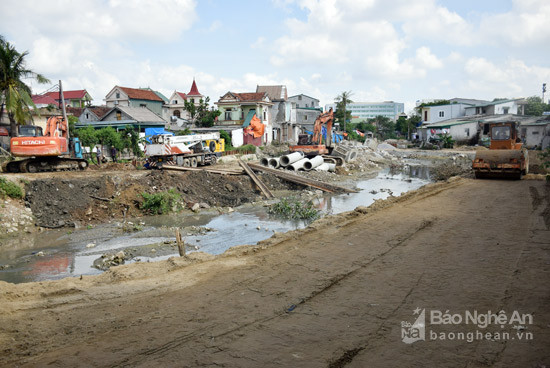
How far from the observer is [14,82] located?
80.7ft

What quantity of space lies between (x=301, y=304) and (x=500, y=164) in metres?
16.9

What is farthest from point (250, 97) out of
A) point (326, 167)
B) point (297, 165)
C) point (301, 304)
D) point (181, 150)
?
point (301, 304)

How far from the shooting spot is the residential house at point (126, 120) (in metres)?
36.2

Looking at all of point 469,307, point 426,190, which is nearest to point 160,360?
point 469,307

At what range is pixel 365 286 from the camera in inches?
255

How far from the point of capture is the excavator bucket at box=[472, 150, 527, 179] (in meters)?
18.8

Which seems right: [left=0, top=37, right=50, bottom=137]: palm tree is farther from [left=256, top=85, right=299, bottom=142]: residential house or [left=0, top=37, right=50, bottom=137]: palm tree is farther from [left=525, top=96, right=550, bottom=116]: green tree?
[left=525, top=96, right=550, bottom=116]: green tree

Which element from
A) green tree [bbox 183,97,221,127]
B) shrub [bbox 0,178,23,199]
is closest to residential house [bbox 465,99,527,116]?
green tree [bbox 183,97,221,127]

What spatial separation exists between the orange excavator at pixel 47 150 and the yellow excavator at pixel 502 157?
64.5 ft

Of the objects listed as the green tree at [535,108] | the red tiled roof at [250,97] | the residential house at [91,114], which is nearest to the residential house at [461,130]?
the green tree at [535,108]

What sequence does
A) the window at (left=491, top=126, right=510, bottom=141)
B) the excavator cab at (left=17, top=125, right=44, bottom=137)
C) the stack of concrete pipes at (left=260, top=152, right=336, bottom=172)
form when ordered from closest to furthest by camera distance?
the excavator cab at (left=17, top=125, right=44, bottom=137)
the window at (left=491, top=126, right=510, bottom=141)
the stack of concrete pipes at (left=260, top=152, right=336, bottom=172)

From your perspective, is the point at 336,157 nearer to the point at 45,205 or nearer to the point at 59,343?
the point at 45,205

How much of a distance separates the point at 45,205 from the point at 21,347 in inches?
452

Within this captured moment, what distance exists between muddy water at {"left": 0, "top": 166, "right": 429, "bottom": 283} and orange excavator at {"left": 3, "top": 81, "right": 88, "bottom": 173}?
6.54 m
